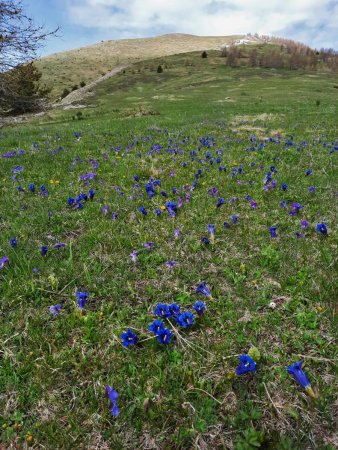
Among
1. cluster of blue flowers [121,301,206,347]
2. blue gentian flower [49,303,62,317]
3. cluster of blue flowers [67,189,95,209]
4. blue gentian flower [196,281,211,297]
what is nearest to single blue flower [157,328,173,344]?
cluster of blue flowers [121,301,206,347]

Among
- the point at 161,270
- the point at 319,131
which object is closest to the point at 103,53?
the point at 319,131

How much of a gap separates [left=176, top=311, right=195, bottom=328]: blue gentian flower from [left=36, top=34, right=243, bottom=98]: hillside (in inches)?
2633

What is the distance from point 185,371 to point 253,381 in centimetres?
58

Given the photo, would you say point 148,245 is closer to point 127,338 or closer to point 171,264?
point 171,264

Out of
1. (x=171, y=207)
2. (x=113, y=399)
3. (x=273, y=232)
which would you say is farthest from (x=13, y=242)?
(x=273, y=232)

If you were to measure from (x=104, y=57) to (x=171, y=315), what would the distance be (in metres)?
116

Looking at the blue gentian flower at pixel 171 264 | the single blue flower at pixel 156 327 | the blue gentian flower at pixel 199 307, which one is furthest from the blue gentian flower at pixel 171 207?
the single blue flower at pixel 156 327

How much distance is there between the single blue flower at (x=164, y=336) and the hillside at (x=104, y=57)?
66998mm

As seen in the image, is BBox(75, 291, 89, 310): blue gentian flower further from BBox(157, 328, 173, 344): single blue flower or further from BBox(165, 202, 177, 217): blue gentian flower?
BBox(165, 202, 177, 217): blue gentian flower

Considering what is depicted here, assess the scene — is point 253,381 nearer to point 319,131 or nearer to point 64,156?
point 64,156

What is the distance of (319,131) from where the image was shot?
47.1 ft

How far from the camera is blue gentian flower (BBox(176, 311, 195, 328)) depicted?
3.17 meters

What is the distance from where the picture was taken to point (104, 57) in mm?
103125

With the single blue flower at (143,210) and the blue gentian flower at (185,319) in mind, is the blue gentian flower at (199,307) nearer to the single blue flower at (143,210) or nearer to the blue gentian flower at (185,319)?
the blue gentian flower at (185,319)
